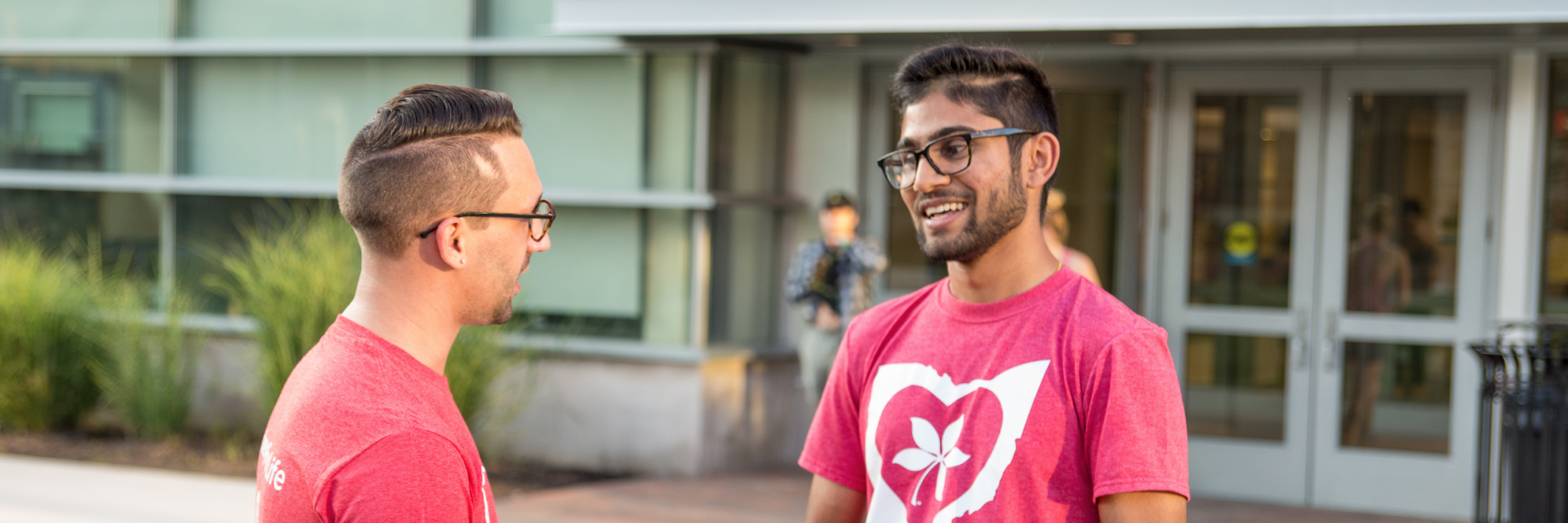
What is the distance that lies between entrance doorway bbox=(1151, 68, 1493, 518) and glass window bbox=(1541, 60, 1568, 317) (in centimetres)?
30

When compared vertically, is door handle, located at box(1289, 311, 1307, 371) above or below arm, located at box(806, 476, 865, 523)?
below

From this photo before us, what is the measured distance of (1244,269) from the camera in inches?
311

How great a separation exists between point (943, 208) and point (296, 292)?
6.02 m

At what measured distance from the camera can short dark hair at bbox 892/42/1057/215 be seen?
218 centimetres

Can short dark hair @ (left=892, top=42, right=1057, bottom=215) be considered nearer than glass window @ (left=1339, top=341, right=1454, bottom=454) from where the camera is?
Yes

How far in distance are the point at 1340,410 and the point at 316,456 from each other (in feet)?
23.6

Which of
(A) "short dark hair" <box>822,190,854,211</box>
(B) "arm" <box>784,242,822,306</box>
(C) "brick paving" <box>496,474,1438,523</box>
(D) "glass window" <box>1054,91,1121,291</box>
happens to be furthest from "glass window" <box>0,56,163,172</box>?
(D) "glass window" <box>1054,91,1121,291</box>

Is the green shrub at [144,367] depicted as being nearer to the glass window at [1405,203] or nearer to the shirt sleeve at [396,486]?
the glass window at [1405,203]

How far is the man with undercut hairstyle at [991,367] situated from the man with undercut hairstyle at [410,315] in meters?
0.66

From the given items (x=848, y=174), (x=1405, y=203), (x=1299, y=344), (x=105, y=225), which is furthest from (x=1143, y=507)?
(x=105, y=225)

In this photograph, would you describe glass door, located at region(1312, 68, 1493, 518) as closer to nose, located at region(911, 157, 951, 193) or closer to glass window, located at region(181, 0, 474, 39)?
glass window, located at region(181, 0, 474, 39)

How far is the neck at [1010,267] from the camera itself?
2180 mm

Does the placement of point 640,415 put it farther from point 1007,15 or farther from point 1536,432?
point 1536,432

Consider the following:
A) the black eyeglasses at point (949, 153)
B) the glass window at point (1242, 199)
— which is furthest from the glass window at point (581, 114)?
the black eyeglasses at point (949, 153)
